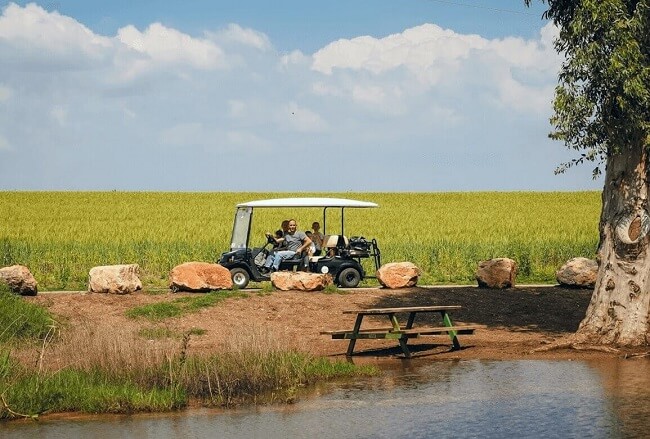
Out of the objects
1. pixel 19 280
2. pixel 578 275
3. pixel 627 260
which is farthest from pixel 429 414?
pixel 578 275

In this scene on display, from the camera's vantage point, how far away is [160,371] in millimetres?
15844

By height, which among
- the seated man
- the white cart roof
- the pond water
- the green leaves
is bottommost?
the pond water

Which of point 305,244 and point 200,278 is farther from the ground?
point 305,244

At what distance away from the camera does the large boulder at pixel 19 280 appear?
2776cm

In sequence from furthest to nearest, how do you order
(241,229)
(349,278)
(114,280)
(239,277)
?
(241,229) < (349,278) < (239,277) < (114,280)

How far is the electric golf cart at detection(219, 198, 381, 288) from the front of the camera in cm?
2977

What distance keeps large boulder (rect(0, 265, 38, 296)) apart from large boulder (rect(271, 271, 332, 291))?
598 cm

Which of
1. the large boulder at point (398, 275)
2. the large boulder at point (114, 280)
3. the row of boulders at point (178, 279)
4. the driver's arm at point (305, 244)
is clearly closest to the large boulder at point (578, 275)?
the large boulder at point (398, 275)

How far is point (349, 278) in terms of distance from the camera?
30.2 meters

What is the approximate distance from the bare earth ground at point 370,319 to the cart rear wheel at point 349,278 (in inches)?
24.8

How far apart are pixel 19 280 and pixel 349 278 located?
8.41 m

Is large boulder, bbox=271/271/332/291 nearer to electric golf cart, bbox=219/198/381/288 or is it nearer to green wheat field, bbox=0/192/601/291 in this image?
electric golf cart, bbox=219/198/381/288

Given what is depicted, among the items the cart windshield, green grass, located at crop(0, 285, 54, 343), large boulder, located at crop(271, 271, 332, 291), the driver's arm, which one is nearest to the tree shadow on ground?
large boulder, located at crop(271, 271, 332, 291)

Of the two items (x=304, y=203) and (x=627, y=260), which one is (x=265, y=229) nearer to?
(x=304, y=203)
